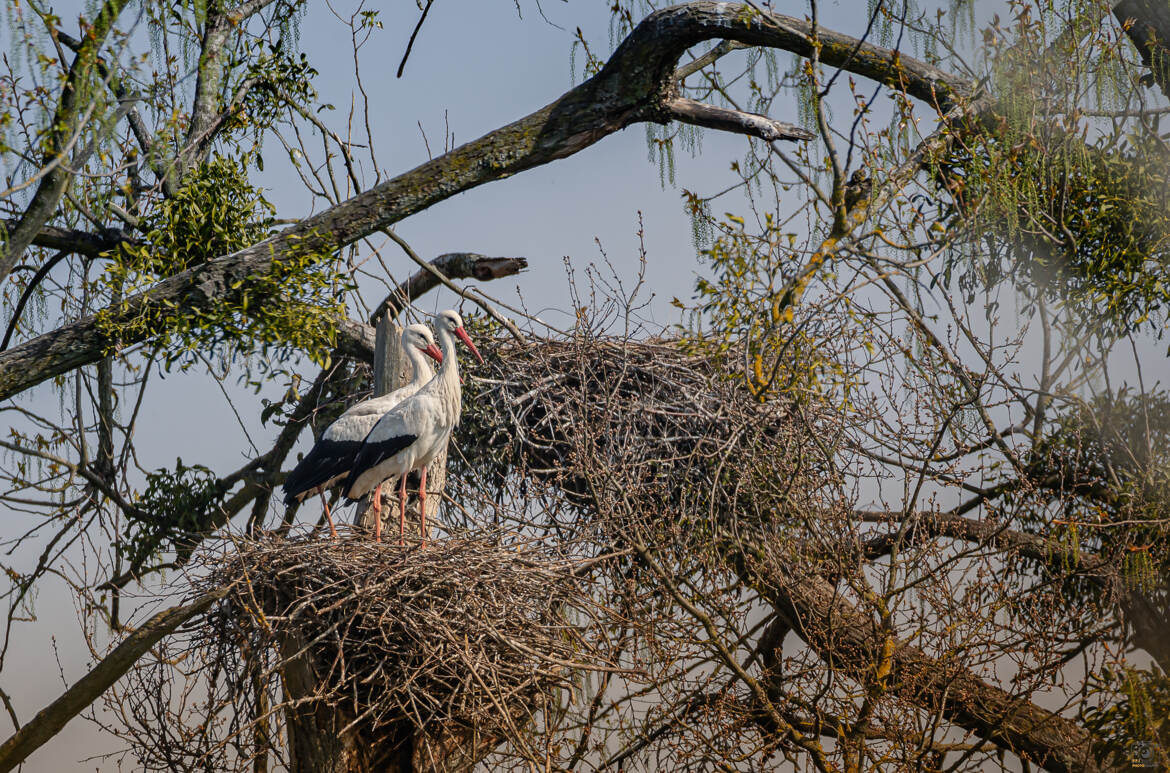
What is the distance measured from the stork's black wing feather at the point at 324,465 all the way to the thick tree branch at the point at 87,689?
0.92m

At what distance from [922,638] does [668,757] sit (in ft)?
5.04

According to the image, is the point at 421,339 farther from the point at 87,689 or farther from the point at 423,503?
the point at 87,689

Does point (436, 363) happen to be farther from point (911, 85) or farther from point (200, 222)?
point (911, 85)

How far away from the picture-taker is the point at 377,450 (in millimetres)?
6047

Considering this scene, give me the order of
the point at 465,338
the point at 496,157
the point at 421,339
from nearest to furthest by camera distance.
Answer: the point at 496,157 → the point at 421,339 → the point at 465,338

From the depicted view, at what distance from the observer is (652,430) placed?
686cm

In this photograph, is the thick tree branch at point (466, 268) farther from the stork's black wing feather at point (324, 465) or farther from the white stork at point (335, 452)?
the stork's black wing feather at point (324, 465)

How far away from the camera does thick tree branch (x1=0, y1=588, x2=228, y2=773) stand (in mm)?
5727

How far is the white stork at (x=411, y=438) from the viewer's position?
19.9ft

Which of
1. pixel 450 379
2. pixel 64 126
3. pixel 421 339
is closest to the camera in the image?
pixel 64 126

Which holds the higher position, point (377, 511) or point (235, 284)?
point (235, 284)

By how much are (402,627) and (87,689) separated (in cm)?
221

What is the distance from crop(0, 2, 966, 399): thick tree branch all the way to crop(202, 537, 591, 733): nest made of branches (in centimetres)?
136

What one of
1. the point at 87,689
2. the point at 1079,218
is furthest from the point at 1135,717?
the point at 87,689
